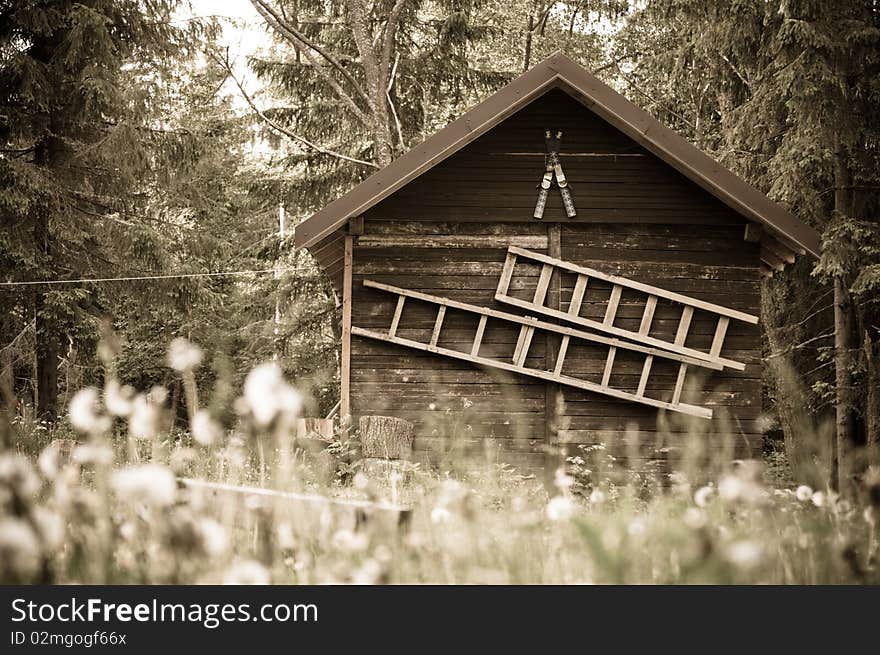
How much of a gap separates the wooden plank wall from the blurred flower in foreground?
8839mm

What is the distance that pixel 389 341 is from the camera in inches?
468

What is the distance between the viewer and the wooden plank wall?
1195 cm

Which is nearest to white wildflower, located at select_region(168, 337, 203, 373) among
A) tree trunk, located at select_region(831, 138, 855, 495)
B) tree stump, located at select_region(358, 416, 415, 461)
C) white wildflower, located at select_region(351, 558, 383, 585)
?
white wildflower, located at select_region(351, 558, 383, 585)

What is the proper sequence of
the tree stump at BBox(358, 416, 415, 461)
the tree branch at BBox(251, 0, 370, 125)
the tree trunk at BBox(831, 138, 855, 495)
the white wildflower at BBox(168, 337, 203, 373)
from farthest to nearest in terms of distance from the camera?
the tree branch at BBox(251, 0, 370, 125) < the tree trunk at BBox(831, 138, 855, 495) < the tree stump at BBox(358, 416, 415, 461) < the white wildflower at BBox(168, 337, 203, 373)

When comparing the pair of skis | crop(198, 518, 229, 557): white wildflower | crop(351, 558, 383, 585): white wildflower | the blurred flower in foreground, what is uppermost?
the pair of skis

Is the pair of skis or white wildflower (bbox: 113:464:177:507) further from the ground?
the pair of skis

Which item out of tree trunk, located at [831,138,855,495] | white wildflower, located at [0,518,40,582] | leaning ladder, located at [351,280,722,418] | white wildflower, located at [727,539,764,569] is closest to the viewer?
white wildflower, located at [0,518,40,582]

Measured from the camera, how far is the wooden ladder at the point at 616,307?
11781mm

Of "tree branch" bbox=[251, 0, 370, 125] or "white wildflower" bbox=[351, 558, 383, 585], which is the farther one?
"tree branch" bbox=[251, 0, 370, 125]

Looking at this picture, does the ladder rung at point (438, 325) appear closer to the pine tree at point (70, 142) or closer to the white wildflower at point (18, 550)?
the pine tree at point (70, 142)

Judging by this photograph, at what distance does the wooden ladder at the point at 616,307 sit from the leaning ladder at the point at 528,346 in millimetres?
45

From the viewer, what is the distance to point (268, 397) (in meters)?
2.93

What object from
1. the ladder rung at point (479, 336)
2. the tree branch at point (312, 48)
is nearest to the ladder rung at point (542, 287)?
the ladder rung at point (479, 336)

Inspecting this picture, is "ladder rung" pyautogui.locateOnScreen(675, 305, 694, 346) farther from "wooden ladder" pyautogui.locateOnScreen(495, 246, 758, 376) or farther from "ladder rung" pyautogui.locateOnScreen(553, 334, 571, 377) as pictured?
"ladder rung" pyautogui.locateOnScreen(553, 334, 571, 377)
